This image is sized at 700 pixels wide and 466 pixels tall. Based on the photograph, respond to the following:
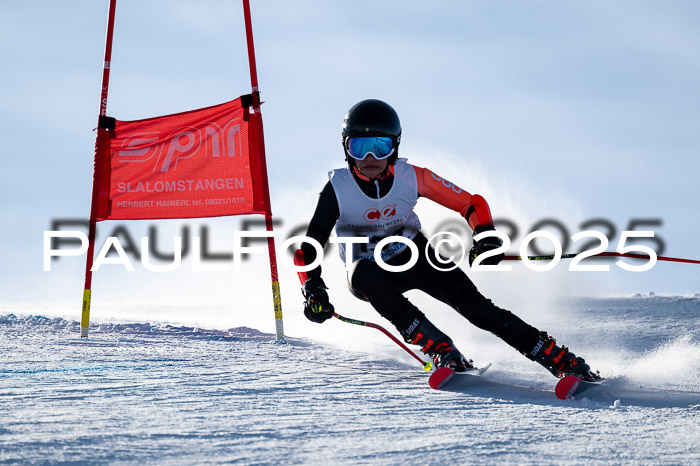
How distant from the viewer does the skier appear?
12.5 feet

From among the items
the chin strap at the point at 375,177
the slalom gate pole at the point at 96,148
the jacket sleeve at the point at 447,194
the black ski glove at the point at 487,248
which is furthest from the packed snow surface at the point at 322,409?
the slalom gate pole at the point at 96,148

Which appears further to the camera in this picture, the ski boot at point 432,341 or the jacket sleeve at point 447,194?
the jacket sleeve at point 447,194

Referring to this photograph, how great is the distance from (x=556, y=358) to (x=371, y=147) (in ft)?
5.20

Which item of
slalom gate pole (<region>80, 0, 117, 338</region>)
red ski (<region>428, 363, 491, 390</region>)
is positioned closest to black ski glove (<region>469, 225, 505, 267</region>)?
red ski (<region>428, 363, 491, 390</region>)

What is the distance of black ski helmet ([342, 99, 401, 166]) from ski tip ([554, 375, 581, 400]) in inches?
63.7

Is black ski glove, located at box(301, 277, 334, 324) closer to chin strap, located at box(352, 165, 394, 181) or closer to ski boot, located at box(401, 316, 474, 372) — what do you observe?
ski boot, located at box(401, 316, 474, 372)

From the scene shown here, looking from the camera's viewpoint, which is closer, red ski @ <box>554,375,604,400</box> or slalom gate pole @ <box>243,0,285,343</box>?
red ski @ <box>554,375,604,400</box>

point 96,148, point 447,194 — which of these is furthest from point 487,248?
point 96,148

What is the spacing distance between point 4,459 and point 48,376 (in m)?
1.88

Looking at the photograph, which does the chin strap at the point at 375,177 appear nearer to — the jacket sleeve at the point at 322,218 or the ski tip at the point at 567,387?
the jacket sleeve at the point at 322,218

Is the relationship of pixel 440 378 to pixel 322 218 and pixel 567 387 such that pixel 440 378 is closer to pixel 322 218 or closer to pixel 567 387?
pixel 567 387

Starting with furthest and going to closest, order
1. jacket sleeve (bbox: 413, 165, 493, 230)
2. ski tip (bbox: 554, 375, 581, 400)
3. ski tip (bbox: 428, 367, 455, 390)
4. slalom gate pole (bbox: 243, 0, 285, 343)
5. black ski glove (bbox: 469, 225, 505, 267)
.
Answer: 1. slalom gate pole (bbox: 243, 0, 285, 343)
2. jacket sleeve (bbox: 413, 165, 493, 230)
3. black ski glove (bbox: 469, 225, 505, 267)
4. ski tip (bbox: 428, 367, 455, 390)
5. ski tip (bbox: 554, 375, 581, 400)

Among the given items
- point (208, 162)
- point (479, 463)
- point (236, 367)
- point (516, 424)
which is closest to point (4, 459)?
point (479, 463)

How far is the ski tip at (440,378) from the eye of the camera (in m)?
3.47
